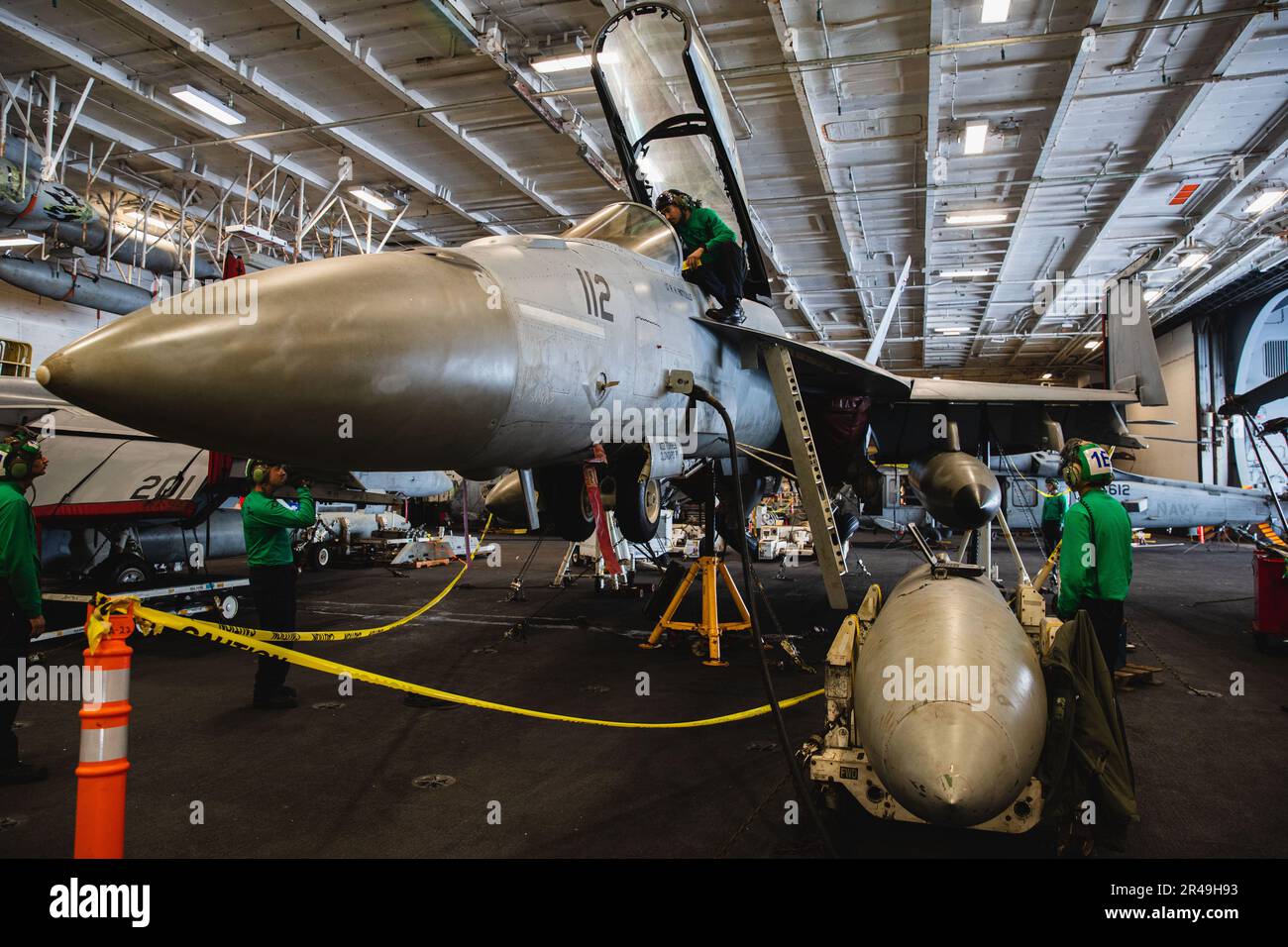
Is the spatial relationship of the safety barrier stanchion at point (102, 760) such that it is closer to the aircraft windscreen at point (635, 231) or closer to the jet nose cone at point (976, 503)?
the aircraft windscreen at point (635, 231)

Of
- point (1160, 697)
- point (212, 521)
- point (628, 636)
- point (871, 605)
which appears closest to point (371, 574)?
point (212, 521)

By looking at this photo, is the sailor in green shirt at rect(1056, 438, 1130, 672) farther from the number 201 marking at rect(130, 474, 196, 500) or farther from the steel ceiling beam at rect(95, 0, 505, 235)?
the steel ceiling beam at rect(95, 0, 505, 235)

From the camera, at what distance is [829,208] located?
15531 millimetres

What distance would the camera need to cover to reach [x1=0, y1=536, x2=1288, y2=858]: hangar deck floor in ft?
9.97

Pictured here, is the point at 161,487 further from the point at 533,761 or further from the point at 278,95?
the point at 278,95

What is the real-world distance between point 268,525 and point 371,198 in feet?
37.8

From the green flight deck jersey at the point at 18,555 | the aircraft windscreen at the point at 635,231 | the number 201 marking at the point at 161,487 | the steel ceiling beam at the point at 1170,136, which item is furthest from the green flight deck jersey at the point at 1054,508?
the number 201 marking at the point at 161,487

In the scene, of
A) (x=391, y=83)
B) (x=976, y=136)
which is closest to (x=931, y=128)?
(x=976, y=136)

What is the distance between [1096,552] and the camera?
4.68 m

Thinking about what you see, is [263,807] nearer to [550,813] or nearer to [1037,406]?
[550,813]

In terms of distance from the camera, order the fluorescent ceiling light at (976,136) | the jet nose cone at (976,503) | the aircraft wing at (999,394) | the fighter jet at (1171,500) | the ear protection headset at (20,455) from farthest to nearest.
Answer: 1. the fighter jet at (1171,500)
2. the fluorescent ceiling light at (976,136)
3. the aircraft wing at (999,394)
4. the jet nose cone at (976,503)
5. the ear protection headset at (20,455)

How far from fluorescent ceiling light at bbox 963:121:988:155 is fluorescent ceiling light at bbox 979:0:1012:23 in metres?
2.59

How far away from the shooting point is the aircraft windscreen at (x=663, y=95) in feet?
18.6

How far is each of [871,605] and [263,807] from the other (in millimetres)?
3404
